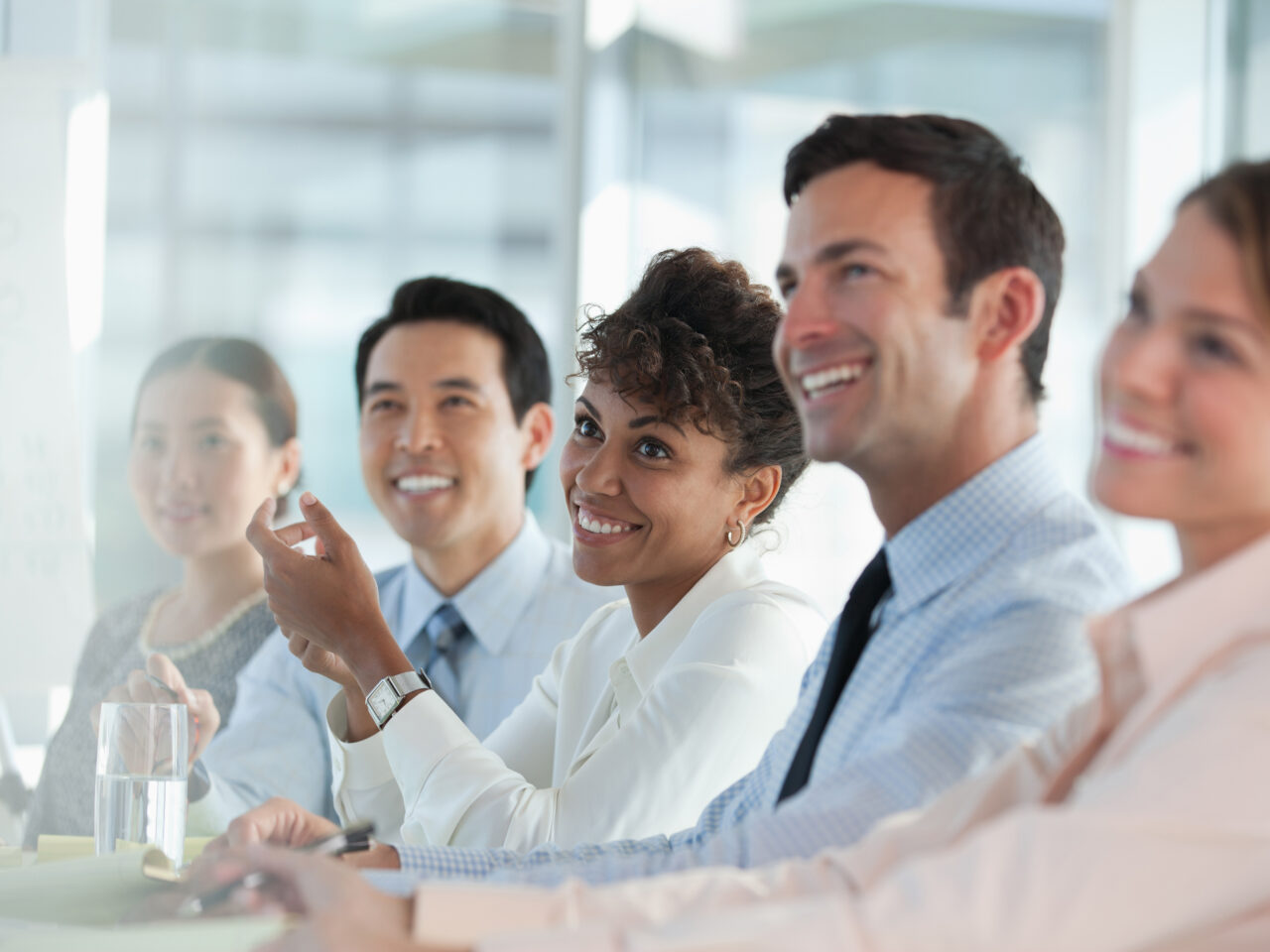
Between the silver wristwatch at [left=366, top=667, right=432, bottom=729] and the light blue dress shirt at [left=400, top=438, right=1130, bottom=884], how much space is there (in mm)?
299

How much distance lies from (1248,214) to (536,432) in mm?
1728

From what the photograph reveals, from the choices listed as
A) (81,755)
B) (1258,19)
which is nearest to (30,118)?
(81,755)

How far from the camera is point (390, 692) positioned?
1.57 meters

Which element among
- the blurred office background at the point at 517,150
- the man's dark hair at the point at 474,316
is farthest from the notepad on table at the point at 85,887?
the blurred office background at the point at 517,150

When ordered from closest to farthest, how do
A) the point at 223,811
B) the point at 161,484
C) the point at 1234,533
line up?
1. the point at 1234,533
2. the point at 223,811
3. the point at 161,484

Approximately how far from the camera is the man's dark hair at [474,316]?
2.41 m

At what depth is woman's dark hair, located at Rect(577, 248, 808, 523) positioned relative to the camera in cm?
166

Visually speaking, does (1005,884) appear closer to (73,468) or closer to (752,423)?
(752,423)

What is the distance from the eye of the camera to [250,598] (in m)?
2.53

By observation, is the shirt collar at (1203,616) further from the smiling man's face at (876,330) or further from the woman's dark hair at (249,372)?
the woman's dark hair at (249,372)

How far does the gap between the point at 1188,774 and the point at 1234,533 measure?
213 mm

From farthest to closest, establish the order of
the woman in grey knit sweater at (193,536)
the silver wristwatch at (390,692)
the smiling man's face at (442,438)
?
1. the woman in grey knit sweater at (193,536)
2. the smiling man's face at (442,438)
3. the silver wristwatch at (390,692)

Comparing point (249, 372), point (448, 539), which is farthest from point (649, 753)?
point (249, 372)

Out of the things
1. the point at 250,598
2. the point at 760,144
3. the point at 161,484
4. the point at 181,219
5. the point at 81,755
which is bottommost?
the point at 81,755
